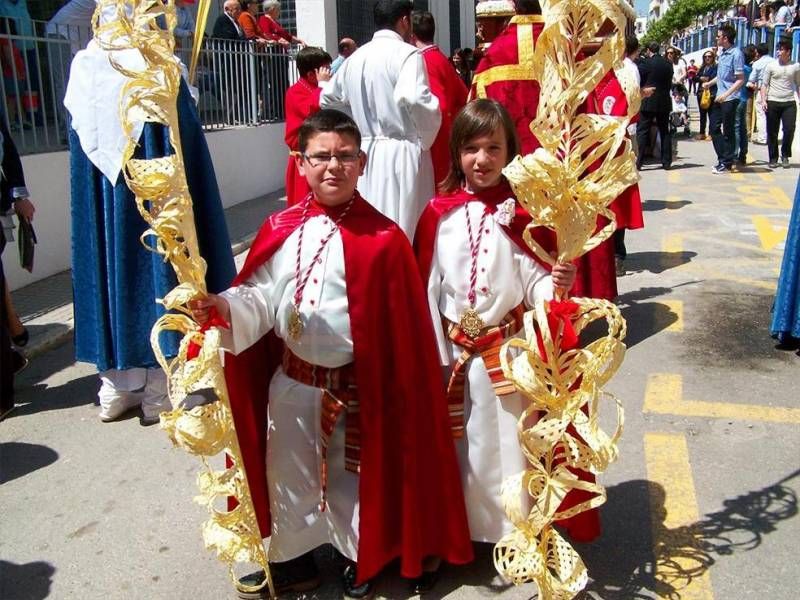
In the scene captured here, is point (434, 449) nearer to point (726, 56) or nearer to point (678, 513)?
point (678, 513)

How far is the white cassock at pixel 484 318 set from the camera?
267 cm

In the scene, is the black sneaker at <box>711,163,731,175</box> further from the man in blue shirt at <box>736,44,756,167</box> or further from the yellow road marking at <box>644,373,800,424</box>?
the yellow road marking at <box>644,373,800,424</box>

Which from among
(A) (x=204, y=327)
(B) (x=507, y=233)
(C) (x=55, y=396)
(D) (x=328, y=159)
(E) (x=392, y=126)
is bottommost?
(C) (x=55, y=396)

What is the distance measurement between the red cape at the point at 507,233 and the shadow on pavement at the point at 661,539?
0.16m

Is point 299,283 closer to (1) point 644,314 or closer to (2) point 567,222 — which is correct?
(2) point 567,222

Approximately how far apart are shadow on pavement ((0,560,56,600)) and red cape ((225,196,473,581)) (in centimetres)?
97

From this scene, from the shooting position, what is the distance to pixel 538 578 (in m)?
2.41

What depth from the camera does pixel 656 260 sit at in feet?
24.3

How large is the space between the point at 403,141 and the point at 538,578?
3.01 m

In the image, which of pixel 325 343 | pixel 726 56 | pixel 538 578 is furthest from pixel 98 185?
pixel 726 56

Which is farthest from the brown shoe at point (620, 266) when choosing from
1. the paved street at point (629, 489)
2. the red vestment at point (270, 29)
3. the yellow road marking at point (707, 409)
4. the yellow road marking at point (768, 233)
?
the red vestment at point (270, 29)

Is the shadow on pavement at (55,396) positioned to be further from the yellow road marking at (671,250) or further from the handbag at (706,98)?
the handbag at (706,98)

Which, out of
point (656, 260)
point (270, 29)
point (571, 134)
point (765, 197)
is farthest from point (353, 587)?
point (270, 29)

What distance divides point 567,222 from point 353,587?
1.40 meters
